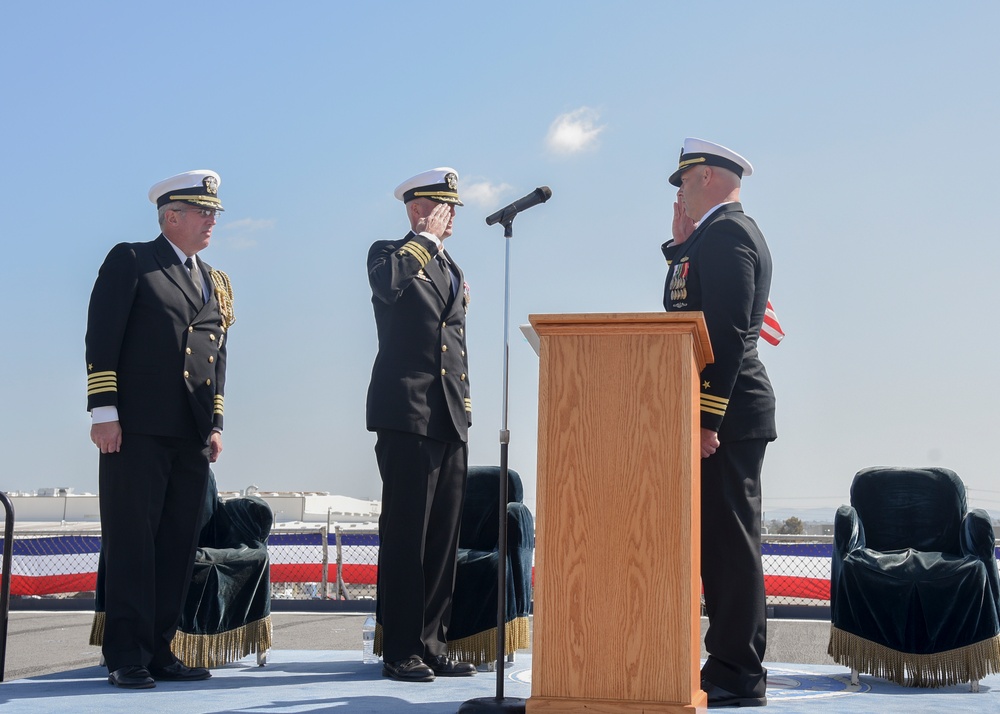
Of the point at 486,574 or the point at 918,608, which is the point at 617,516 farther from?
the point at 918,608

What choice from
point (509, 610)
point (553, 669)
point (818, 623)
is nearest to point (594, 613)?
point (553, 669)

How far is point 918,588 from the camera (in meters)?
4.59

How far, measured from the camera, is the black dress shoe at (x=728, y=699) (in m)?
3.40

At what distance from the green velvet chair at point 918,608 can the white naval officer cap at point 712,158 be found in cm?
201

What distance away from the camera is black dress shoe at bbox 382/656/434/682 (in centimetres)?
406

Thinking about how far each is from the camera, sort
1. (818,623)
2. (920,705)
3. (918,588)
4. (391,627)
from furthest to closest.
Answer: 1. (818,623)
2. (918,588)
3. (391,627)
4. (920,705)

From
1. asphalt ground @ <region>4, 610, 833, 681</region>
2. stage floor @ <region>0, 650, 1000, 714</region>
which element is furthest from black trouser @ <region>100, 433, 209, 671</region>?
asphalt ground @ <region>4, 610, 833, 681</region>

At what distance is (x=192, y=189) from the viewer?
439 centimetres

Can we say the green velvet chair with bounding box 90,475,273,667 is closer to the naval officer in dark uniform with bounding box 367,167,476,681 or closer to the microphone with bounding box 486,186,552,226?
the naval officer in dark uniform with bounding box 367,167,476,681

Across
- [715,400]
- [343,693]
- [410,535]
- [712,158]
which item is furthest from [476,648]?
[712,158]

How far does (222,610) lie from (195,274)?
5.12 feet

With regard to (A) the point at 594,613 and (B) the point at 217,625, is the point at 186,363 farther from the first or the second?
(A) the point at 594,613

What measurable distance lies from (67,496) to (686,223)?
199ft

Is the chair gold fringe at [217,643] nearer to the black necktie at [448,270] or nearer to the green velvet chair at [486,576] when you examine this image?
the green velvet chair at [486,576]
